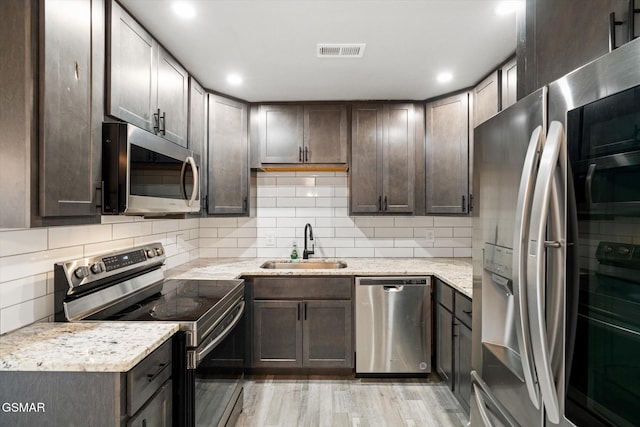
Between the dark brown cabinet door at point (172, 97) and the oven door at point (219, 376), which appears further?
the dark brown cabinet door at point (172, 97)

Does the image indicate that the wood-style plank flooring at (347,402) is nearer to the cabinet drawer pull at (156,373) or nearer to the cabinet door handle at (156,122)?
the cabinet drawer pull at (156,373)

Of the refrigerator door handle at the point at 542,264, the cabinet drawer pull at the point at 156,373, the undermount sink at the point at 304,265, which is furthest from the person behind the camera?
the undermount sink at the point at 304,265

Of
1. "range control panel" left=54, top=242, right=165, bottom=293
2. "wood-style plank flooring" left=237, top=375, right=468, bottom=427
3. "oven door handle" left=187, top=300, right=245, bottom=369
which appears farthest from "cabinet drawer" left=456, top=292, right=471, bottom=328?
"range control panel" left=54, top=242, right=165, bottom=293

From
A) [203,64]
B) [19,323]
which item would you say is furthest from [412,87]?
[19,323]

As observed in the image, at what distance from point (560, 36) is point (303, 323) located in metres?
2.39

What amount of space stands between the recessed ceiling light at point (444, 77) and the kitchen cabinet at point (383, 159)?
0.45 m

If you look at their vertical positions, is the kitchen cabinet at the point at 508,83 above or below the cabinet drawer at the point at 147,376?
above

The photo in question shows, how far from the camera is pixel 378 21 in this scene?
190cm

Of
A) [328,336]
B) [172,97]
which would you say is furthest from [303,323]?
[172,97]

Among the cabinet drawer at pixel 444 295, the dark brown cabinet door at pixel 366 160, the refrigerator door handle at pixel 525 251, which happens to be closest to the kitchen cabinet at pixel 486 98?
the dark brown cabinet door at pixel 366 160

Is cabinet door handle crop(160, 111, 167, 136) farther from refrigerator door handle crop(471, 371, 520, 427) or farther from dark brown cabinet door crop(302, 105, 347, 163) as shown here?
refrigerator door handle crop(471, 371, 520, 427)

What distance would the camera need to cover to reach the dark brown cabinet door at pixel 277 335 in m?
2.80

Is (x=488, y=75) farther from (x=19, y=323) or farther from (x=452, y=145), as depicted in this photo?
(x=19, y=323)

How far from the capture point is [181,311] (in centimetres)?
171
